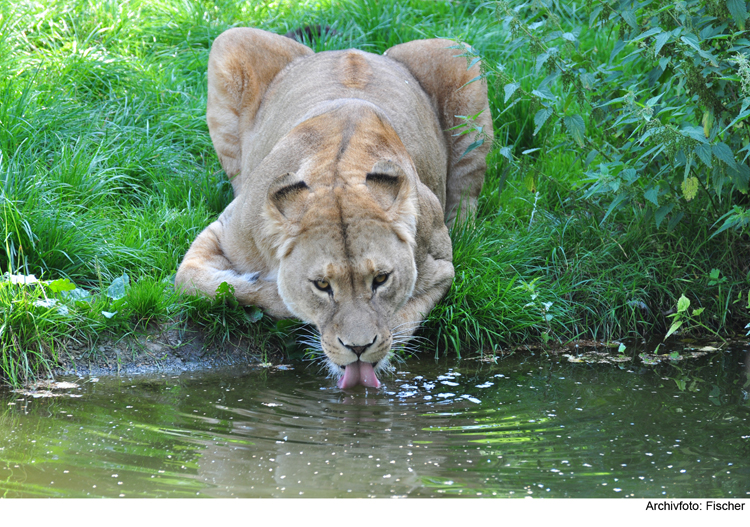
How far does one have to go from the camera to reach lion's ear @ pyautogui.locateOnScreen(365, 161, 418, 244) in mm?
4426

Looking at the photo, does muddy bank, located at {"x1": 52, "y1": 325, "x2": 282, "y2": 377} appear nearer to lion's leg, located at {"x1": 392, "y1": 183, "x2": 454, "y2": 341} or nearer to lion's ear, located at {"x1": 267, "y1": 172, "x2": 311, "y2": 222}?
lion's leg, located at {"x1": 392, "y1": 183, "x2": 454, "y2": 341}

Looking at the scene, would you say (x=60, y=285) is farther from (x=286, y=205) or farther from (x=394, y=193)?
(x=394, y=193)

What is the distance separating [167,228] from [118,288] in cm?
86

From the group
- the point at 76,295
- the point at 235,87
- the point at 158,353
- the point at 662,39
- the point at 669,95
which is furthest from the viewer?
the point at 235,87

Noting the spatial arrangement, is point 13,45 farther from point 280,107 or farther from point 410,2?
point 410,2

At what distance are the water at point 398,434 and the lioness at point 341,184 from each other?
0.41 metres

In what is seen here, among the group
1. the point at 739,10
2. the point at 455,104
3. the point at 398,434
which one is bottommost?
the point at 398,434

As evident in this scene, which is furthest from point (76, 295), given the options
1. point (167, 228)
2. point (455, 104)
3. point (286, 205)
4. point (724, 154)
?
point (724, 154)

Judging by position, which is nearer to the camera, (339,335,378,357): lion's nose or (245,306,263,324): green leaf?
(339,335,378,357): lion's nose

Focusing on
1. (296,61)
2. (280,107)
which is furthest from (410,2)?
(280,107)

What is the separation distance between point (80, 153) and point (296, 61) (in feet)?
5.80

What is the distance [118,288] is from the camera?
488 centimetres

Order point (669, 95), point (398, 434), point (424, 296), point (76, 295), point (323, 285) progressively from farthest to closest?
point (669, 95) < point (424, 296) < point (76, 295) < point (323, 285) < point (398, 434)

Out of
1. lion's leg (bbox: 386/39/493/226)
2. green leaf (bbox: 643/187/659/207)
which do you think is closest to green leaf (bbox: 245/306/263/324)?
lion's leg (bbox: 386/39/493/226)
